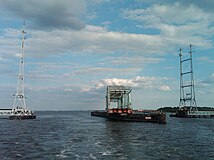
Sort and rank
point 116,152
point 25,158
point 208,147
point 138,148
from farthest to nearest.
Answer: point 208,147 → point 138,148 → point 116,152 → point 25,158

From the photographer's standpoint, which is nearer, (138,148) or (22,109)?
(138,148)

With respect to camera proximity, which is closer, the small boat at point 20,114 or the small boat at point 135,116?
the small boat at point 135,116

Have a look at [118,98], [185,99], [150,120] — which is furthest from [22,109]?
[185,99]

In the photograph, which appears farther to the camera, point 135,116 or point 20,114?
point 20,114

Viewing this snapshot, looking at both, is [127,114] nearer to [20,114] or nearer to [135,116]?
[135,116]

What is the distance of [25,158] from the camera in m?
38.7

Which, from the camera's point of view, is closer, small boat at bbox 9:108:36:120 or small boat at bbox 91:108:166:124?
small boat at bbox 91:108:166:124

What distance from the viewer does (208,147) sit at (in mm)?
51156

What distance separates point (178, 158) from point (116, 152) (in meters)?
8.37

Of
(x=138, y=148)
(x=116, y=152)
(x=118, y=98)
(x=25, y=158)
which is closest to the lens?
(x=25, y=158)

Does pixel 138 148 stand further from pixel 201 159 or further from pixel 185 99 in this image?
pixel 185 99

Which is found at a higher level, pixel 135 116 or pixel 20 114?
pixel 135 116

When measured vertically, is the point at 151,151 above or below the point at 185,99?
below

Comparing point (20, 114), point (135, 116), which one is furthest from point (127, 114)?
point (20, 114)
